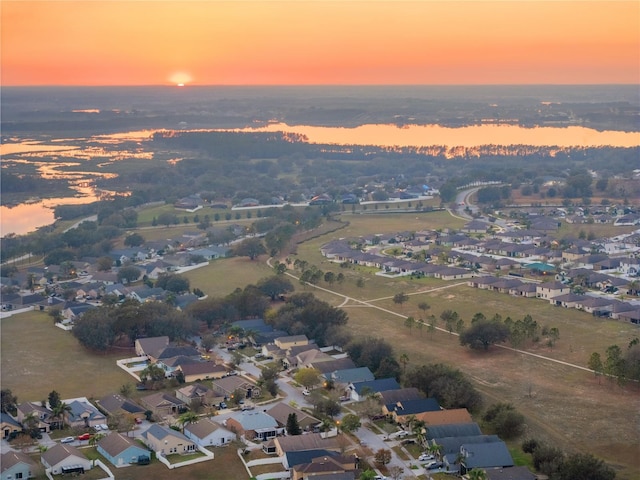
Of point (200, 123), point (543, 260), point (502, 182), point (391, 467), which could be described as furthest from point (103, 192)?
point (200, 123)

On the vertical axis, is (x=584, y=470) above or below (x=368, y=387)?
above

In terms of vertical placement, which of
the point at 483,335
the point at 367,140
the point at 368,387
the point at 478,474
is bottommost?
the point at 367,140

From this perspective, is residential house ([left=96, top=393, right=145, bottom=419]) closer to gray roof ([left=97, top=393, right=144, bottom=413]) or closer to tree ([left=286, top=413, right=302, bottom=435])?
gray roof ([left=97, top=393, right=144, bottom=413])

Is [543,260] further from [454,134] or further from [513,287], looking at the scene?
[454,134]

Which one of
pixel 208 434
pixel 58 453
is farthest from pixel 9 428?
pixel 208 434

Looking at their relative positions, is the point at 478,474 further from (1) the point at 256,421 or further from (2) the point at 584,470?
(1) the point at 256,421

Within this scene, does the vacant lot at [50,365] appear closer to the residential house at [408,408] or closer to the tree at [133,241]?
the residential house at [408,408]
